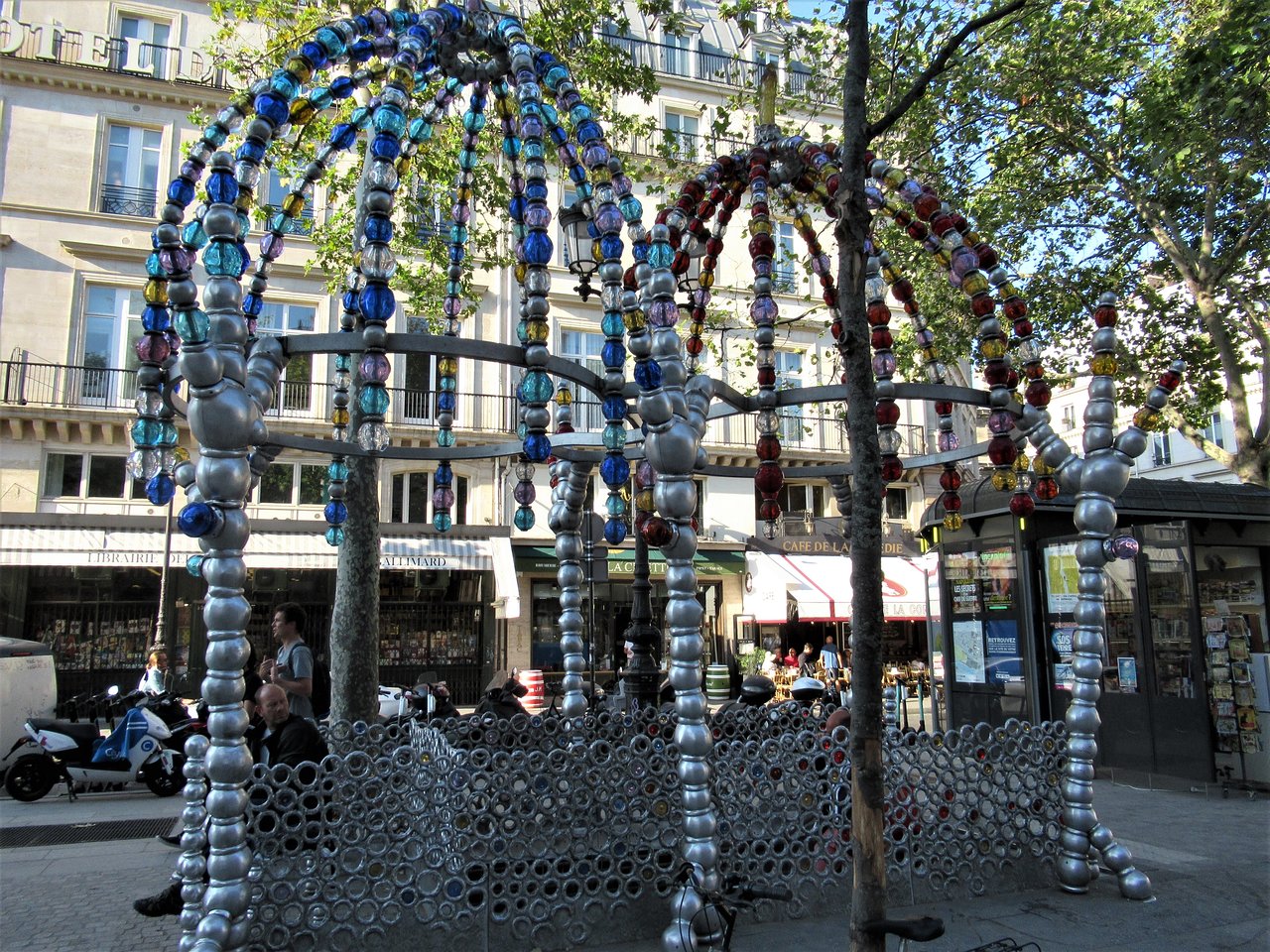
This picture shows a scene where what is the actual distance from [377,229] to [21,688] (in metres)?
9.56

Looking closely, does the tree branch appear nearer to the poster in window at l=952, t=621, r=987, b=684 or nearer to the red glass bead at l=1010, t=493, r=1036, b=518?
the red glass bead at l=1010, t=493, r=1036, b=518

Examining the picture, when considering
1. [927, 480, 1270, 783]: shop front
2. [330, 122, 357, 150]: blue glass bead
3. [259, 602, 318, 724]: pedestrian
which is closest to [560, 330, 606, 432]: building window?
[927, 480, 1270, 783]: shop front

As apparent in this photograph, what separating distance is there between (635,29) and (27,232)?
17198mm

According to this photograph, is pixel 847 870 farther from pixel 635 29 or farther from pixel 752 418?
pixel 635 29

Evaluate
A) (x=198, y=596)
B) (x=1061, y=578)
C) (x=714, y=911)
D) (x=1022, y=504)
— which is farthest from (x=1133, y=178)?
(x=198, y=596)

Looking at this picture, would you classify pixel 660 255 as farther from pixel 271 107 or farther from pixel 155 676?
pixel 155 676

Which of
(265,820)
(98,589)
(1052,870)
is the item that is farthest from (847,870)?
(98,589)

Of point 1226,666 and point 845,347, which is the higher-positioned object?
point 845,347

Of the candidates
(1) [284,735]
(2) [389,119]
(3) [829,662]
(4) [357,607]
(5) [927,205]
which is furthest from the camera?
(3) [829,662]

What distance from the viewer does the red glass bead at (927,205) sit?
19.8ft

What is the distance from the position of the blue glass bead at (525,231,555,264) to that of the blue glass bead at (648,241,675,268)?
23.7 inches

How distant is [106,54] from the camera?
835 inches

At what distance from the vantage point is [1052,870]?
20.3ft

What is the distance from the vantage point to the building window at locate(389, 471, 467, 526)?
74.5 ft
